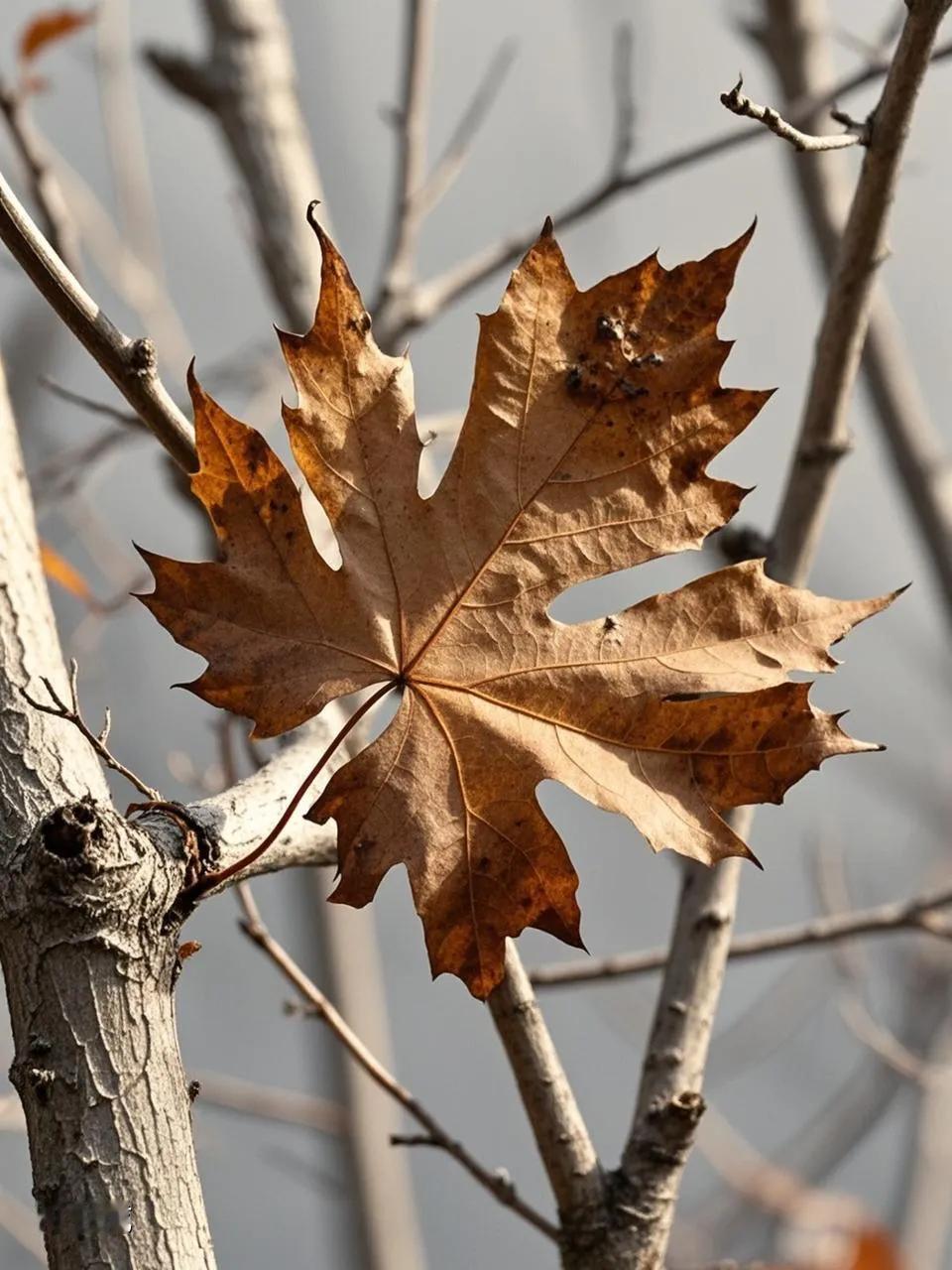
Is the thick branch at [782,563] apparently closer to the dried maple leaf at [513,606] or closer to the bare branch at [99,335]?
the dried maple leaf at [513,606]

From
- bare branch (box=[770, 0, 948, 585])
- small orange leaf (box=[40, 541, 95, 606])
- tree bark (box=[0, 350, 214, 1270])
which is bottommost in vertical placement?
tree bark (box=[0, 350, 214, 1270])

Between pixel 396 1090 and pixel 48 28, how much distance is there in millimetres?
1341

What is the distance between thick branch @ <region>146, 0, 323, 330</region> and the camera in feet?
5.74

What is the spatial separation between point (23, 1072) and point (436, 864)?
8.1 inches

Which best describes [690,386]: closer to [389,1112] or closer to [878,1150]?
[389,1112]

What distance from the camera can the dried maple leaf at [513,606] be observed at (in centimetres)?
63

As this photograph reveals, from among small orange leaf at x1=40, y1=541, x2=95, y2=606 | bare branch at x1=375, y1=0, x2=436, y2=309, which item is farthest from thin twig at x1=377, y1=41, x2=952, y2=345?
small orange leaf at x1=40, y1=541, x2=95, y2=606

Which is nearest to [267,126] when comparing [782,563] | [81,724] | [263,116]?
[263,116]

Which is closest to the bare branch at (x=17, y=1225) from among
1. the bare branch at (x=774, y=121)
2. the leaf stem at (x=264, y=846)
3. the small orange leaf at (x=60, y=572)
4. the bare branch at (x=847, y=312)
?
the small orange leaf at (x=60, y=572)

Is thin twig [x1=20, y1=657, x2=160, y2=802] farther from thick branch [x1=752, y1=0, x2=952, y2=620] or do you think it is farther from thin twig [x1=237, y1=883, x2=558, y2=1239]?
thick branch [x1=752, y1=0, x2=952, y2=620]

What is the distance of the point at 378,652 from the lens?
67 cm

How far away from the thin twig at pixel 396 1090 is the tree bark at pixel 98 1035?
0.68 feet

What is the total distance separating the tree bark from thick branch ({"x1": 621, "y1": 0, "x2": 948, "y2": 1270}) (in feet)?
1.04

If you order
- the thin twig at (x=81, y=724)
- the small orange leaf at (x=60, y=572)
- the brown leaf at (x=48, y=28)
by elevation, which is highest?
the brown leaf at (x=48, y=28)
